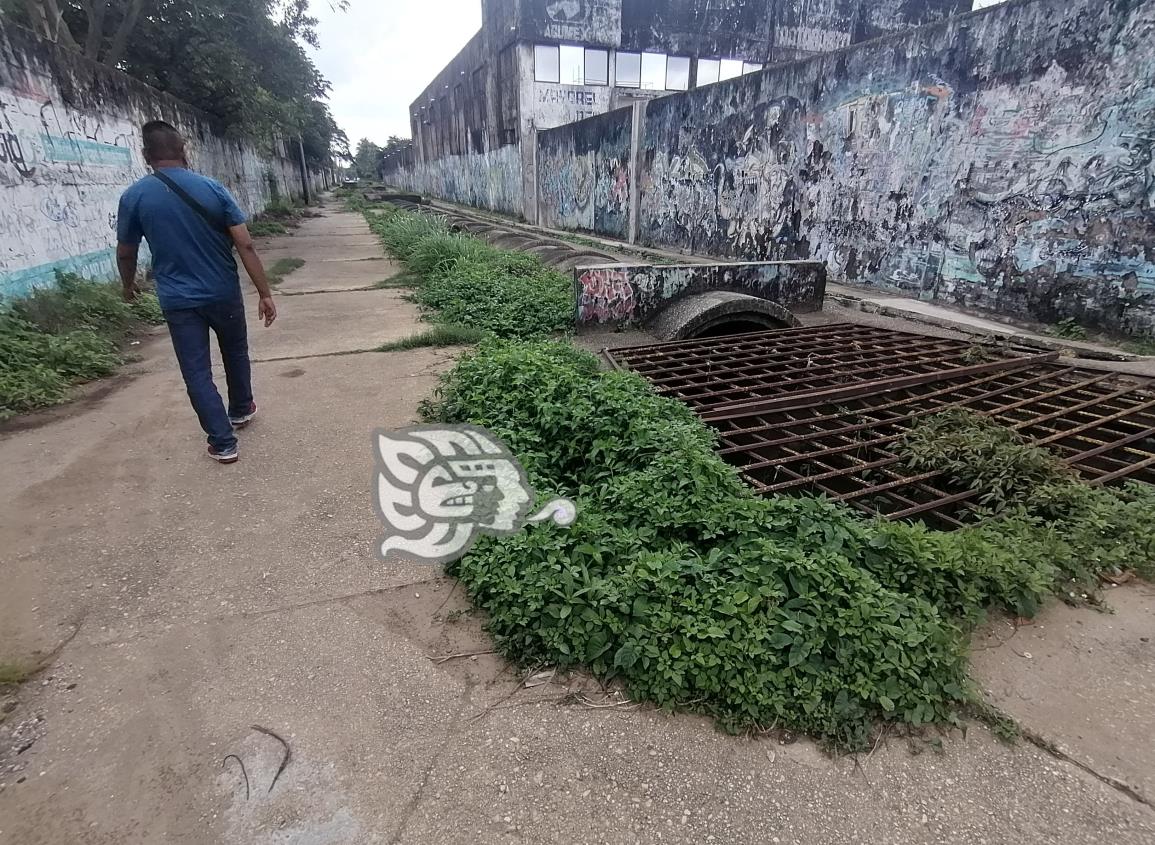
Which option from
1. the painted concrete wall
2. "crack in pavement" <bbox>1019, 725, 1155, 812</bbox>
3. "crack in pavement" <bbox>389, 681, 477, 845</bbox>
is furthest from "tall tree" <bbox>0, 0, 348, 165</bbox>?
"crack in pavement" <bbox>1019, 725, 1155, 812</bbox>

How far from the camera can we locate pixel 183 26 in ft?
42.0

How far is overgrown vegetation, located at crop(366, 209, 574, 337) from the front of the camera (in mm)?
6125

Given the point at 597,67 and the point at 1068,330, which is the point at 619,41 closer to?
the point at 597,67

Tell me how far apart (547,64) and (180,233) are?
73.3 feet

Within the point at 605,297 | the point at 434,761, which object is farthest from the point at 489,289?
the point at 434,761

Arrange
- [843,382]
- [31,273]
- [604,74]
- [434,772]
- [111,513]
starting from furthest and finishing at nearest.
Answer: [604,74], [31,273], [843,382], [111,513], [434,772]

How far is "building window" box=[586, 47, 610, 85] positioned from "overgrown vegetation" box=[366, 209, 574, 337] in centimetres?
1521

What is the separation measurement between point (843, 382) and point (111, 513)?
441cm

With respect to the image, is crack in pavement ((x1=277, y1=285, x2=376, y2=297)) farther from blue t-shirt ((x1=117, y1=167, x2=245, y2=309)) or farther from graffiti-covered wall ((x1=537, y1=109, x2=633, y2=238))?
graffiti-covered wall ((x1=537, y1=109, x2=633, y2=238))

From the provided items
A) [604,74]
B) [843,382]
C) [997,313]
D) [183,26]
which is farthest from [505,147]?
[843,382]

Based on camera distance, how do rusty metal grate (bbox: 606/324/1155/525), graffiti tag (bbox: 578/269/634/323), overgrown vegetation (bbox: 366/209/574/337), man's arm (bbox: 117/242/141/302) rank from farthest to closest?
1. overgrown vegetation (bbox: 366/209/574/337)
2. graffiti tag (bbox: 578/269/634/323)
3. man's arm (bbox: 117/242/141/302)
4. rusty metal grate (bbox: 606/324/1155/525)

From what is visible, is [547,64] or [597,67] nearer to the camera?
[547,64]

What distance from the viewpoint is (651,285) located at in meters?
6.01

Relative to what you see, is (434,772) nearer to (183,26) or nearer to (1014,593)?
(1014,593)
